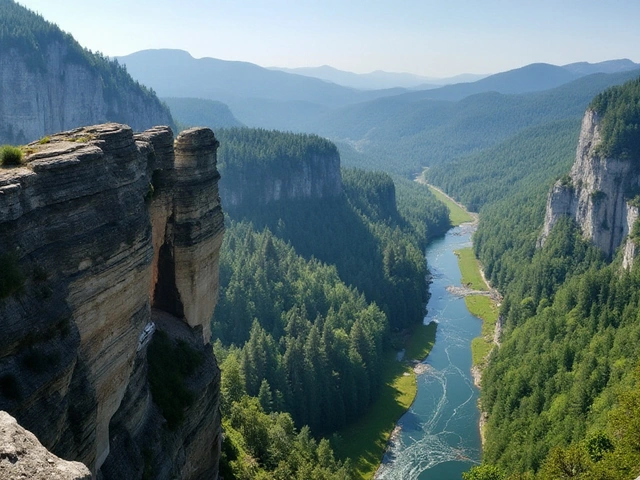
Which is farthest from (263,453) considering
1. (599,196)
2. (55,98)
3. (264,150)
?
(55,98)

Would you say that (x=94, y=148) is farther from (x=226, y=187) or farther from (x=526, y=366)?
(x=226, y=187)

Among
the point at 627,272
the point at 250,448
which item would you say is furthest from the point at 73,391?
the point at 627,272

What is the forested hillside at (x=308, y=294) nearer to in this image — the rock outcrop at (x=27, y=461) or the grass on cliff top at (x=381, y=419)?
the grass on cliff top at (x=381, y=419)

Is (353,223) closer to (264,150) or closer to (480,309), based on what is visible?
(264,150)

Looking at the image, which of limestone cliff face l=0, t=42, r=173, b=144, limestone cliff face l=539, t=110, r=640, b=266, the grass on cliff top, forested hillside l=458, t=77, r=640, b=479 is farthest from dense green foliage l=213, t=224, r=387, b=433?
limestone cliff face l=0, t=42, r=173, b=144

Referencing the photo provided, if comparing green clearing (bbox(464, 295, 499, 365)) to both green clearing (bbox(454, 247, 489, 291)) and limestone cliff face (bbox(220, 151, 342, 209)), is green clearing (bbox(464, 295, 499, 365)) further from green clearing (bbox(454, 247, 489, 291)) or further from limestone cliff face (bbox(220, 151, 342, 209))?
limestone cliff face (bbox(220, 151, 342, 209))

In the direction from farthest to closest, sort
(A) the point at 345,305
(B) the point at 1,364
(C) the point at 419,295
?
(C) the point at 419,295 < (A) the point at 345,305 < (B) the point at 1,364

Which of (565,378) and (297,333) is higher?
(565,378)
